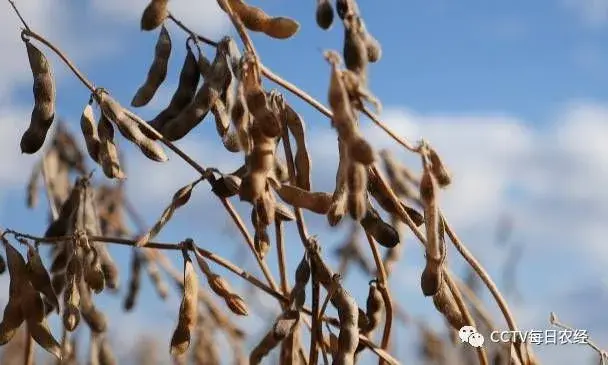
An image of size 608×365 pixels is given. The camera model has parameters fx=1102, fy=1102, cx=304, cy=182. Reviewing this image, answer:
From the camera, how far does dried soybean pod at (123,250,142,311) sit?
2729 mm

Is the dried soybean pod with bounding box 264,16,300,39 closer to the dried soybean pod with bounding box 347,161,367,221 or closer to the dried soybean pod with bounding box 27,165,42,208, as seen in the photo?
the dried soybean pod with bounding box 347,161,367,221

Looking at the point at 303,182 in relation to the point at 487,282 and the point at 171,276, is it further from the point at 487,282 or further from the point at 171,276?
the point at 171,276

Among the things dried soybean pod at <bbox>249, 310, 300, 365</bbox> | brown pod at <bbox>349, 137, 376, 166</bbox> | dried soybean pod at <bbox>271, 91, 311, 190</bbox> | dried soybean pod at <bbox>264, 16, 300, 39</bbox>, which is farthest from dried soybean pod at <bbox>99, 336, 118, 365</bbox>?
brown pod at <bbox>349, 137, 376, 166</bbox>

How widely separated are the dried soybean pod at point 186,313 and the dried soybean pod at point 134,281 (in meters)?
1.25

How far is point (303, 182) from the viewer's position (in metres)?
1.49

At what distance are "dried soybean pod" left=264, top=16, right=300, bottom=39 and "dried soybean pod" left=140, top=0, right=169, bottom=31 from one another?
14 cm

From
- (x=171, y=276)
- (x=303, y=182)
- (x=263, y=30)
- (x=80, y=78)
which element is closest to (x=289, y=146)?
(x=303, y=182)

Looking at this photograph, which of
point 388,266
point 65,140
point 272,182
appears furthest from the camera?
point 65,140

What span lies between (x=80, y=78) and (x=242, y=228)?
0.99 feet

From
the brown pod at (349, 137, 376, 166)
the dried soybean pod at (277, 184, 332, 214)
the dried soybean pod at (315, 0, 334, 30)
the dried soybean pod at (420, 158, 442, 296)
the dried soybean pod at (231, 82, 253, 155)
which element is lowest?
the brown pod at (349, 137, 376, 166)

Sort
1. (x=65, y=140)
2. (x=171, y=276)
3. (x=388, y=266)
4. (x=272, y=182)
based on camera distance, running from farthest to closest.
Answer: (x=65, y=140)
(x=171, y=276)
(x=388, y=266)
(x=272, y=182)

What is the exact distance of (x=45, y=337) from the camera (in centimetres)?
157

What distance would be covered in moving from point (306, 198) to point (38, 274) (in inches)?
16.9

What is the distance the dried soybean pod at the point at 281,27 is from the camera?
4.61 ft
